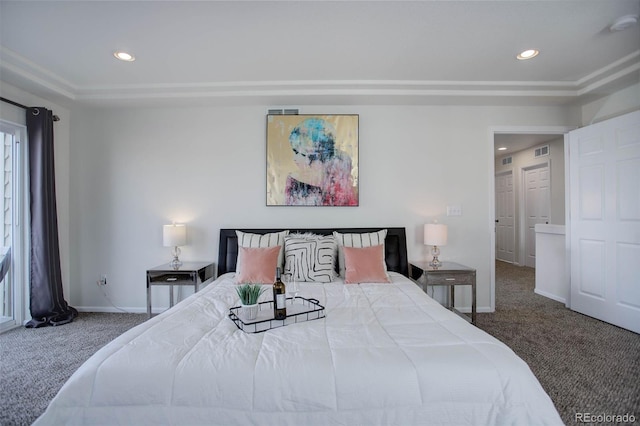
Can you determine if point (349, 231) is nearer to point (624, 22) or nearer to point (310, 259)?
point (310, 259)

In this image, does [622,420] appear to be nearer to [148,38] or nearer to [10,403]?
[10,403]

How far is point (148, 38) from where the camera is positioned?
2.41m

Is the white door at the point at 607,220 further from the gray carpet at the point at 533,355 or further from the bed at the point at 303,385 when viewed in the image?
the bed at the point at 303,385

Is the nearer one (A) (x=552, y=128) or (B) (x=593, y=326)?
(B) (x=593, y=326)

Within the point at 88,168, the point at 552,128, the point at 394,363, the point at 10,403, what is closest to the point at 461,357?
the point at 394,363

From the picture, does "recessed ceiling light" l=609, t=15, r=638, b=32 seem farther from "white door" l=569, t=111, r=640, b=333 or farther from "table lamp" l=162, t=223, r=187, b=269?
"table lamp" l=162, t=223, r=187, b=269

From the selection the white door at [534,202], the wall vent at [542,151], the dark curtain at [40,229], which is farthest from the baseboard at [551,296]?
the dark curtain at [40,229]

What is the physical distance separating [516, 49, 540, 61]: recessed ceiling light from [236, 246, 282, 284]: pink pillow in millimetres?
2919

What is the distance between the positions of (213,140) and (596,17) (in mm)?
3708

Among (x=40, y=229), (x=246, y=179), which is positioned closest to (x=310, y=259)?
(x=246, y=179)

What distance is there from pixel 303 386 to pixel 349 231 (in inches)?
92.0

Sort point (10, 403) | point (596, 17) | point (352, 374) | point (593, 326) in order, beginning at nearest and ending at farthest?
1. point (352, 374)
2. point (10, 403)
3. point (596, 17)
4. point (593, 326)

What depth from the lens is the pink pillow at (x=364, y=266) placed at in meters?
2.79

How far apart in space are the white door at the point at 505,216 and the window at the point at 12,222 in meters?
8.74
